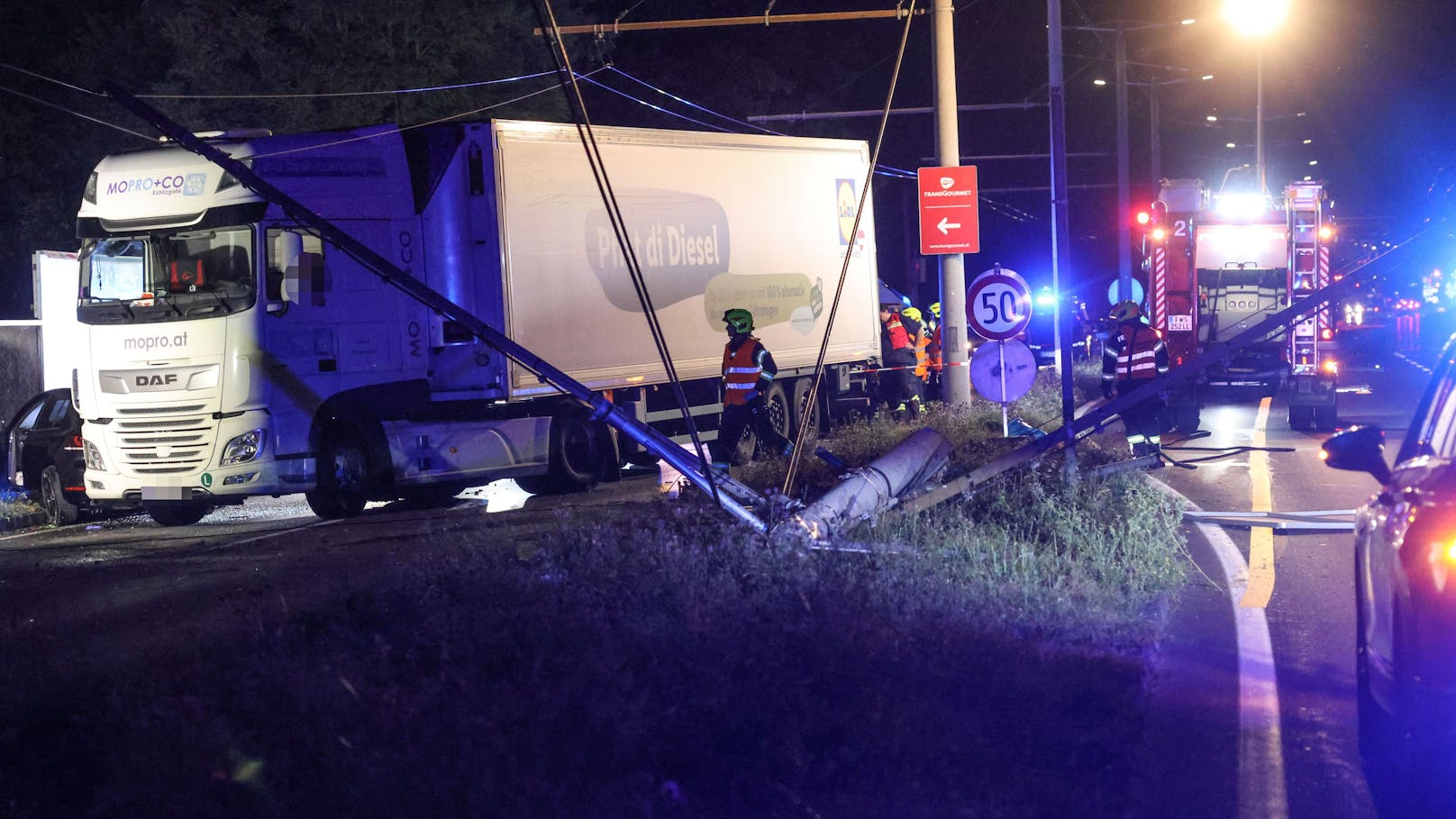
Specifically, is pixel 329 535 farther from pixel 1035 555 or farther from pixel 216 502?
pixel 1035 555

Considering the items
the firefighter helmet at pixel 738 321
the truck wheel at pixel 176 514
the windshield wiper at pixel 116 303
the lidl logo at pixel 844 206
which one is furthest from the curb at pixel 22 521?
the lidl logo at pixel 844 206

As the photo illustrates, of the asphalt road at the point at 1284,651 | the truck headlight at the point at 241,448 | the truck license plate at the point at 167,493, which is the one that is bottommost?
the asphalt road at the point at 1284,651

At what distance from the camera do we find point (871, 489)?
1017 cm

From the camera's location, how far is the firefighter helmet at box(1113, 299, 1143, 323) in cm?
1532

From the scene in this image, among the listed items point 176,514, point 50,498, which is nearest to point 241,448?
point 176,514

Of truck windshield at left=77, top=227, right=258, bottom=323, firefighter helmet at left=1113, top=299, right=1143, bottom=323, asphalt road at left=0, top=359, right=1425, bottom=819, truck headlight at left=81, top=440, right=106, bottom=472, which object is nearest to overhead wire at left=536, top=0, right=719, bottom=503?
asphalt road at left=0, top=359, right=1425, bottom=819

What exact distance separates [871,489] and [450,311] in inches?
125

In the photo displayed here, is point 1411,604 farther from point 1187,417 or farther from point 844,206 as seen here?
point 844,206

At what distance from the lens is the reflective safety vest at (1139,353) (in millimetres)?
15219

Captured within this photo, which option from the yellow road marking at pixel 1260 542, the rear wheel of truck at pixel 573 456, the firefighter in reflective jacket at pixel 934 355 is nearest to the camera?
the yellow road marking at pixel 1260 542

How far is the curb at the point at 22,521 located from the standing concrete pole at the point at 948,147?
33.3 feet

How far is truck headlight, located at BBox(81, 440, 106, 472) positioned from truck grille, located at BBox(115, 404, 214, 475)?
319mm

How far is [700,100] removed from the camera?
3650cm

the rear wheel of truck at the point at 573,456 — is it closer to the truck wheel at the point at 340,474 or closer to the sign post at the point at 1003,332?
the truck wheel at the point at 340,474
